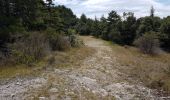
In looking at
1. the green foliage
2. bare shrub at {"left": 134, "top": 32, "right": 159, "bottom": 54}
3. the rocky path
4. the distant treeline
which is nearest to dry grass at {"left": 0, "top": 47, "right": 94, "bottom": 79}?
the rocky path

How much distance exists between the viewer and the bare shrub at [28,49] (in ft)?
76.6

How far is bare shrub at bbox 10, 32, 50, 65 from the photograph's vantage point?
23359 millimetres

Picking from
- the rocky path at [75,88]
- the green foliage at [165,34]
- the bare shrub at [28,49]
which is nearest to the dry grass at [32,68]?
the bare shrub at [28,49]

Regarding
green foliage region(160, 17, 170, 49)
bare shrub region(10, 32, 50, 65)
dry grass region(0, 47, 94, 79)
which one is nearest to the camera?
dry grass region(0, 47, 94, 79)

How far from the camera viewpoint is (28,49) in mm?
24328

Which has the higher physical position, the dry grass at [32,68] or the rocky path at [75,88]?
the dry grass at [32,68]

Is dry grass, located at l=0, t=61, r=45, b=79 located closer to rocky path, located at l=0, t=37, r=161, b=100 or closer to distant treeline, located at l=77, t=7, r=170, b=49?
rocky path, located at l=0, t=37, r=161, b=100

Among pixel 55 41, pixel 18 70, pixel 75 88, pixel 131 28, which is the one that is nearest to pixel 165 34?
pixel 131 28

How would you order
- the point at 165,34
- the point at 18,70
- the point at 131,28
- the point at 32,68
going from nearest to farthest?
the point at 18,70
the point at 32,68
the point at 165,34
the point at 131,28

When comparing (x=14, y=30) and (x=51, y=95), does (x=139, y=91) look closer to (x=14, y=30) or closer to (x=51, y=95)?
(x=51, y=95)

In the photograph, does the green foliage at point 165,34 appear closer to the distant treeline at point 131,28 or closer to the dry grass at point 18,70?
the distant treeline at point 131,28

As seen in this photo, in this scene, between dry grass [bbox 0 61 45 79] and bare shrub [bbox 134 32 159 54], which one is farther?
bare shrub [bbox 134 32 159 54]

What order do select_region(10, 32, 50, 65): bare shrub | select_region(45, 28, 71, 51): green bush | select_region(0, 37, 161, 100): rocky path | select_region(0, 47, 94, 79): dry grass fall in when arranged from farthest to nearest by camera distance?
1. select_region(45, 28, 71, 51): green bush
2. select_region(10, 32, 50, 65): bare shrub
3. select_region(0, 47, 94, 79): dry grass
4. select_region(0, 37, 161, 100): rocky path

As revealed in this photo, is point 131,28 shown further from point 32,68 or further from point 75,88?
point 75,88
